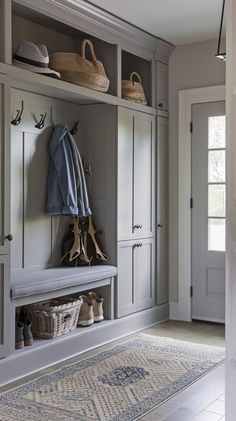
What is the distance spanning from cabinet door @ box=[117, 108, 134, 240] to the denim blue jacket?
362 mm

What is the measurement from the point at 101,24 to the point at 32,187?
143cm

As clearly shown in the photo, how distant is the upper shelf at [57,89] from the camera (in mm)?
3422

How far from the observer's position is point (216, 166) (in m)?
4.88

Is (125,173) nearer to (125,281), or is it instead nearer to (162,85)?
(125,281)

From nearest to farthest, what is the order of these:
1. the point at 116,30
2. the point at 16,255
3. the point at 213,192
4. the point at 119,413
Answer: the point at 119,413 → the point at 16,255 → the point at 116,30 → the point at 213,192

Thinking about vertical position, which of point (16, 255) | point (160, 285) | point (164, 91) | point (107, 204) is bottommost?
point (160, 285)

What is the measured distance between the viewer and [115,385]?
326 centimetres

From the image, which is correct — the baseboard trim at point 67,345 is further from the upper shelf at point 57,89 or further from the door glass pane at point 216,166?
the upper shelf at point 57,89

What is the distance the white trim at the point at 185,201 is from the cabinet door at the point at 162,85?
161 millimetres

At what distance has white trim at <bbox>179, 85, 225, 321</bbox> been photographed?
5016 mm

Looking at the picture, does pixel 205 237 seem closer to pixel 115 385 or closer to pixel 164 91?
pixel 164 91

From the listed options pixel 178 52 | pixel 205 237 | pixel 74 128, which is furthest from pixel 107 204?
pixel 178 52

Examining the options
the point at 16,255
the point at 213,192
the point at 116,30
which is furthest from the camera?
the point at 213,192

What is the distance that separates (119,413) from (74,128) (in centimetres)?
245
